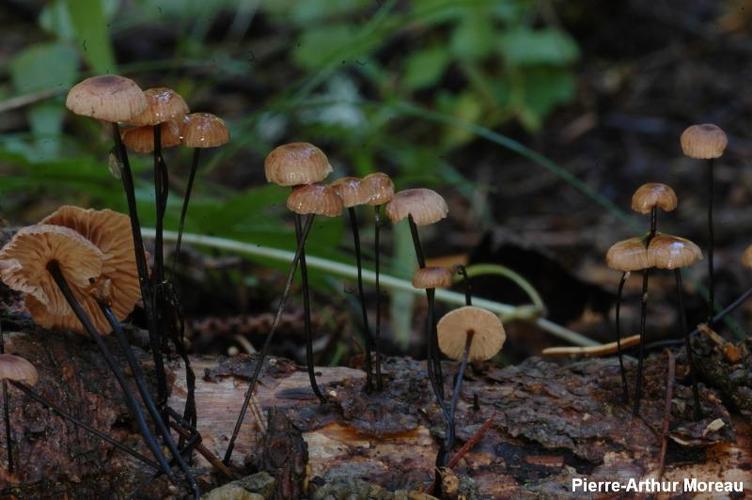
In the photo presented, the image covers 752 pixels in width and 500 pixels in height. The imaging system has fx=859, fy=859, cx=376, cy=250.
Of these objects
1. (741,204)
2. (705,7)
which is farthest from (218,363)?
(705,7)

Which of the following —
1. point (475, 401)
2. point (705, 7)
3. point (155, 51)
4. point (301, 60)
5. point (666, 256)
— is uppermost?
point (705, 7)

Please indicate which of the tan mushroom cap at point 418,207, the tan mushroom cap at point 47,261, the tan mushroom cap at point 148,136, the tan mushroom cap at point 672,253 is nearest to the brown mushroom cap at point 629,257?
the tan mushroom cap at point 672,253

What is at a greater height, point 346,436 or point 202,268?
point 202,268

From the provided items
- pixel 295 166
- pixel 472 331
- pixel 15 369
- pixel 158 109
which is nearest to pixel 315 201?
pixel 295 166

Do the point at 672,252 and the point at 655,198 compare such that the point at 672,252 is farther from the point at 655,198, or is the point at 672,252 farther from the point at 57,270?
the point at 57,270

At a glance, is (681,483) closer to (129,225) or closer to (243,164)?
(129,225)

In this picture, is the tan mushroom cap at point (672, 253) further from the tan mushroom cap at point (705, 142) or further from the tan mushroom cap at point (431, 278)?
the tan mushroom cap at point (431, 278)

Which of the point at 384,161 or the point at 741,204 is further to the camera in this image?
the point at 384,161
